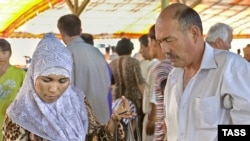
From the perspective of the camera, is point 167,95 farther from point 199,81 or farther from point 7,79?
point 7,79

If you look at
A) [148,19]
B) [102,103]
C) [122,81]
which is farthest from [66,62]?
[148,19]

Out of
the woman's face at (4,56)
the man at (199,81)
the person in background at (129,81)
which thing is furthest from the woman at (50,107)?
the person in background at (129,81)

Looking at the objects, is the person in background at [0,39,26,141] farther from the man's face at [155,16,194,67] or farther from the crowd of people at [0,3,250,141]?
the man's face at [155,16,194,67]

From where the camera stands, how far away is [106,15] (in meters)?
13.3

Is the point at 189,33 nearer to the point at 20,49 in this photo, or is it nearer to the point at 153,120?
the point at 153,120

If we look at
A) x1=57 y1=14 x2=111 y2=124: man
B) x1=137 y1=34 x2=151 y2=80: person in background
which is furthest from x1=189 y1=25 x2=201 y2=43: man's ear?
x1=137 y1=34 x2=151 y2=80: person in background

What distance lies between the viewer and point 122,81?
5.35m

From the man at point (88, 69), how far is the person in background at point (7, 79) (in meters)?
0.49

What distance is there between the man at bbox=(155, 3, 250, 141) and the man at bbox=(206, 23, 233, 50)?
160cm

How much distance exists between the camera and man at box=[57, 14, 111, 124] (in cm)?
439

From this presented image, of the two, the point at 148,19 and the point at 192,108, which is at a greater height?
the point at 148,19

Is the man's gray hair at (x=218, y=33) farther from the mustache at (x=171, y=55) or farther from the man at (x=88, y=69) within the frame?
the mustache at (x=171, y=55)

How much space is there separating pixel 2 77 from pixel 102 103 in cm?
88

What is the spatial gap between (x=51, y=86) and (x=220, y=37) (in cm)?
181
